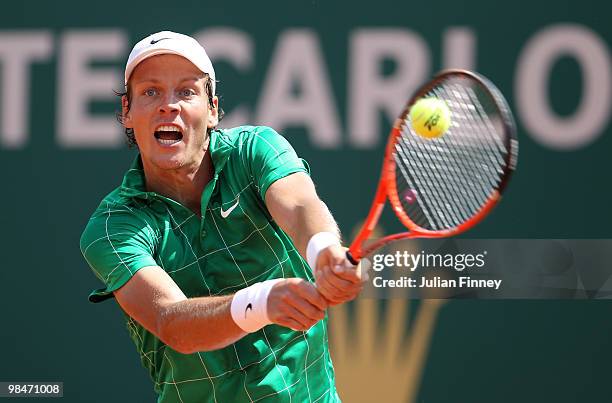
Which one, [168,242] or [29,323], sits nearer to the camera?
[168,242]

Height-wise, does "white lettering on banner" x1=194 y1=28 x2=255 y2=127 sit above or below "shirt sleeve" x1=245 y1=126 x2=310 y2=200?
above

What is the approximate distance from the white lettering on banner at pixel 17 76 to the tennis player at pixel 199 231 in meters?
2.08

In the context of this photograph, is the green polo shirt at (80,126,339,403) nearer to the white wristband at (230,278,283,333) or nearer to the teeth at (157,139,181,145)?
the teeth at (157,139,181,145)

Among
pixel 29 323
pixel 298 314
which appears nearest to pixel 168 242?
pixel 298 314

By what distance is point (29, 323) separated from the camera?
500 centimetres

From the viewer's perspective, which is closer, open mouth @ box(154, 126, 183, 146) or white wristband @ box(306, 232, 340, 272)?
white wristband @ box(306, 232, 340, 272)

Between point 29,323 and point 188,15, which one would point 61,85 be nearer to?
point 188,15

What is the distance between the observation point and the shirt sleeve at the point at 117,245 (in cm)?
283

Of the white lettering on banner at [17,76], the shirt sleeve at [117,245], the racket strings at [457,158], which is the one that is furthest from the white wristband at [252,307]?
the white lettering on banner at [17,76]

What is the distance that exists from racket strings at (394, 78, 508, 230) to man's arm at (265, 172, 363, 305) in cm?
25

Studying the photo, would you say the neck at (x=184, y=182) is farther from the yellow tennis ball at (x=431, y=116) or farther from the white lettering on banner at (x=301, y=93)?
the white lettering on banner at (x=301, y=93)

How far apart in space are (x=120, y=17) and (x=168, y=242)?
2307mm

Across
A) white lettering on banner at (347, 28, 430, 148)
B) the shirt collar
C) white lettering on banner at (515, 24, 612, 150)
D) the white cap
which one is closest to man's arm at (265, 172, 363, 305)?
the shirt collar

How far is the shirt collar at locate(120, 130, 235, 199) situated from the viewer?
2.99 meters
